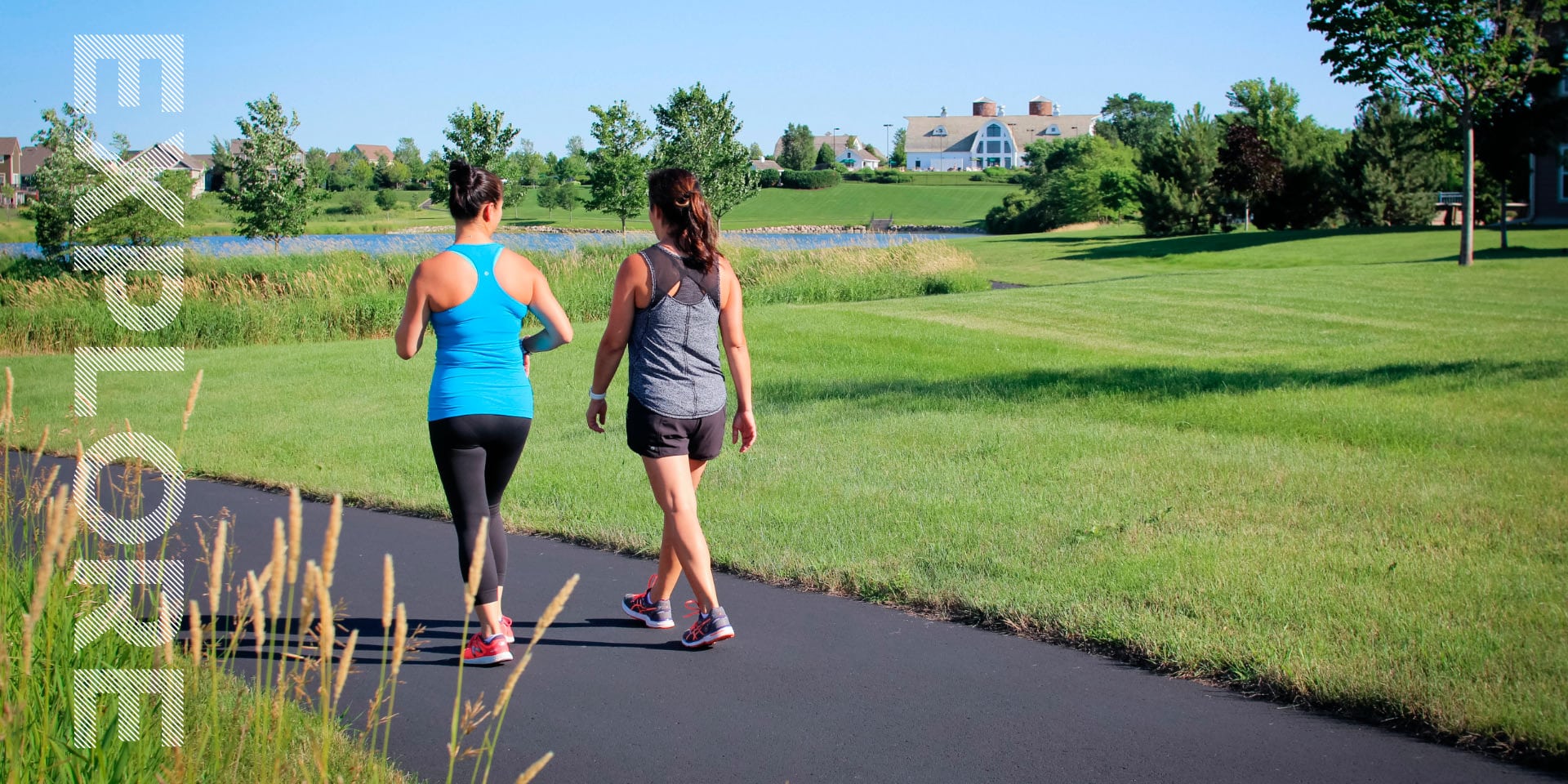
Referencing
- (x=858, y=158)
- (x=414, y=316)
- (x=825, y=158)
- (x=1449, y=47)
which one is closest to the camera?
(x=414, y=316)

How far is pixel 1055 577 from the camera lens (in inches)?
232

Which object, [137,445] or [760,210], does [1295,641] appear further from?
[760,210]

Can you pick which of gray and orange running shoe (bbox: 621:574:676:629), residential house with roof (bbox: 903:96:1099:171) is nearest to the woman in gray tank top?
gray and orange running shoe (bbox: 621:574:676:629)

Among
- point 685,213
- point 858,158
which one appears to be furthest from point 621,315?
point 858,158

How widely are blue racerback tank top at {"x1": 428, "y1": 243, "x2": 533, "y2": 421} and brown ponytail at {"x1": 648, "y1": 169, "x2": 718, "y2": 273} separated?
2.41 feet

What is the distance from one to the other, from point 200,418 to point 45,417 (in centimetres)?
140

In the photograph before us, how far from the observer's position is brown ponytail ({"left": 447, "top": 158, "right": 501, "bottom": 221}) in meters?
4.76

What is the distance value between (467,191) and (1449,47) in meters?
29.9

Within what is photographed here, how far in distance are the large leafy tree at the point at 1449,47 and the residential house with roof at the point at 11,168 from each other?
30009 millimetres

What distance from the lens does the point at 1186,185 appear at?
2073 inches

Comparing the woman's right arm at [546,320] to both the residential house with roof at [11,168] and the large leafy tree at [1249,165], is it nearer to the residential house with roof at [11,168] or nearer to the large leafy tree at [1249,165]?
the residential house with roof at [11,168]

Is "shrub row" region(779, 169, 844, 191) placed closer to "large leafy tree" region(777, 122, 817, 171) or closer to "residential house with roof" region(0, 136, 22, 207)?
"large leafy tree" region(777, 122, 817, 171)

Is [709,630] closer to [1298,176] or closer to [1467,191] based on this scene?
[1467,191]

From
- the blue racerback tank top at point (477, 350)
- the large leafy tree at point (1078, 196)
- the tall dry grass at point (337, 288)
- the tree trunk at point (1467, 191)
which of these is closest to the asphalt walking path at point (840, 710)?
the blue racerback tank top at point (477, 350)
